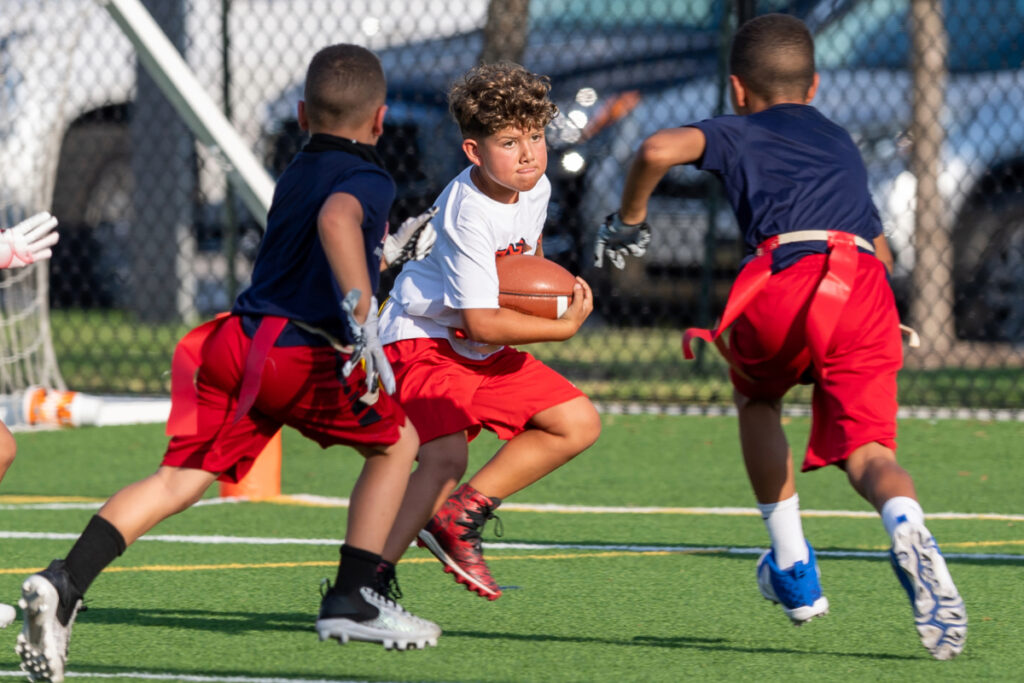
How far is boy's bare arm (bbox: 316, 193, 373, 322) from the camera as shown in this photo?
3936mm

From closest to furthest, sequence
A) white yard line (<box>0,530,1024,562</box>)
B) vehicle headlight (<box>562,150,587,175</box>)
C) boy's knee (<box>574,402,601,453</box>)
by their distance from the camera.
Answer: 1. boy's knee (<box>574,402,601,453</box>)
2. white yard line (<box>0,530,1024,562</box>)
3. vehicle headlight (<box>562,150,587,175</box>)

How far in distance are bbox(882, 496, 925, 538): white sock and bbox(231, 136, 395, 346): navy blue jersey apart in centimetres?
136

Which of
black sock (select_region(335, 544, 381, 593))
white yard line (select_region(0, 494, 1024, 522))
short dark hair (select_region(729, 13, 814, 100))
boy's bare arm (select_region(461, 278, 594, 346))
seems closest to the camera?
black sock (select_region(335, 544, 381, 593))

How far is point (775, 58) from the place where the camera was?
444 centimetres

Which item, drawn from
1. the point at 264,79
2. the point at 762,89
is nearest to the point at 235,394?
the point at 762,89

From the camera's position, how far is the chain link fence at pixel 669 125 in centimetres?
1057

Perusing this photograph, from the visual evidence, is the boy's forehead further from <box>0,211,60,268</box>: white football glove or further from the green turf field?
the green turf field

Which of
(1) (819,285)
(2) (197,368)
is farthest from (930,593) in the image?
(2) (197,368)

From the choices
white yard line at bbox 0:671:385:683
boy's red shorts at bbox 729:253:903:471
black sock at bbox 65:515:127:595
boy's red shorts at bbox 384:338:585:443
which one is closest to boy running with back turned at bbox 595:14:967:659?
boy's red shorts at bbox 729:253:903:471

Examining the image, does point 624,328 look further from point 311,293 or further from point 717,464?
point 311,293

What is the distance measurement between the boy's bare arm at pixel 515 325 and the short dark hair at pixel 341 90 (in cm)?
63

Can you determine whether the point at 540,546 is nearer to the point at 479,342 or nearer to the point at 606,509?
the point at 606,509

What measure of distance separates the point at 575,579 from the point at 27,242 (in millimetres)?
1989

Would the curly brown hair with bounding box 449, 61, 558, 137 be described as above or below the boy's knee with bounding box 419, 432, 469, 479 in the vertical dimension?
above
